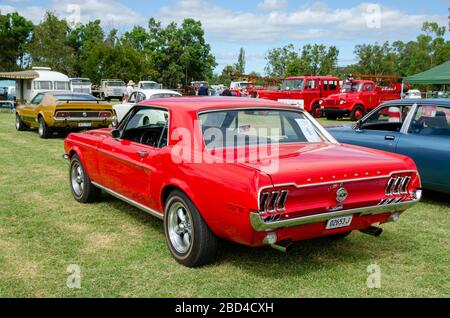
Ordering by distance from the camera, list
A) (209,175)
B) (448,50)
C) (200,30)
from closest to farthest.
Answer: (209,175), (448,50), (200,30)

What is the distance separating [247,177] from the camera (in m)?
3.63

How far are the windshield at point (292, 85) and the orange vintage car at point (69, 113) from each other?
484 inches

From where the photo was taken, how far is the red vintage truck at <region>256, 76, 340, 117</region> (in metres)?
24.0

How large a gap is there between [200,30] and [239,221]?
241ft

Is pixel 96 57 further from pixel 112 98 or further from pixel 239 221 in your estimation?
pixel 239 221

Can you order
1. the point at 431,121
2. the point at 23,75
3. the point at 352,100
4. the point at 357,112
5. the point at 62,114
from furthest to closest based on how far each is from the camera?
1. the point at 23,75
2. the point at 357,112
3. the point at 352,100
4. the point at 62,114
5. the point at 431,121

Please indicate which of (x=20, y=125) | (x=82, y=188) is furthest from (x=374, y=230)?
(x=20, y=125)

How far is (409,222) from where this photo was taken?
19.4 ft

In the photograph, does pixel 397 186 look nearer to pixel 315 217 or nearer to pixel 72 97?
pixel 315 217

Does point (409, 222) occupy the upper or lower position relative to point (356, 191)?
lower

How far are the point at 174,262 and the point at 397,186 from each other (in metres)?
2.13

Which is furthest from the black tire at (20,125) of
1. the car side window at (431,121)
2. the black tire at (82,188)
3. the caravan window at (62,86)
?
the car side window at (431,121)
